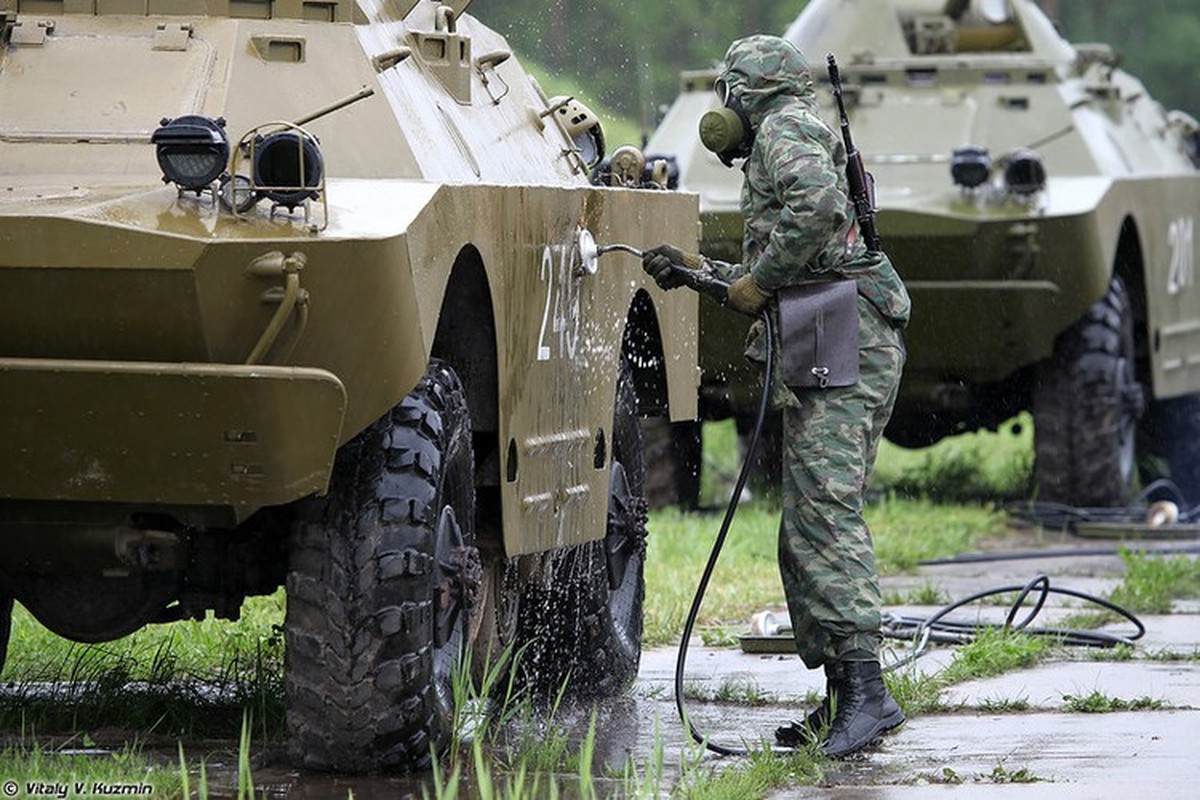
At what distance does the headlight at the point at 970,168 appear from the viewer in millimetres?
12070

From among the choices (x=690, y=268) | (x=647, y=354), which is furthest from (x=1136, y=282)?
(x=690, y=268)

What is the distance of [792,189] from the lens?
655 centimetres

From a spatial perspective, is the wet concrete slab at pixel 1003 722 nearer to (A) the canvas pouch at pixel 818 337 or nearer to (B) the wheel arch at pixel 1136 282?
(A) the canvas pouch at pixel 818 337

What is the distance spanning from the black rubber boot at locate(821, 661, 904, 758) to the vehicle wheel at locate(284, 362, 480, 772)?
1081mm

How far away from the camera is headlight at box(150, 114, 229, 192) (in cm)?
551

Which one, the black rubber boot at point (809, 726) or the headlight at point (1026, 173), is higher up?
the headlight at point (1026, 173)

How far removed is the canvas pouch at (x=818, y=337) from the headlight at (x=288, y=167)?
1.51m

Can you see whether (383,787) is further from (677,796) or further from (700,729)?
(700,729)

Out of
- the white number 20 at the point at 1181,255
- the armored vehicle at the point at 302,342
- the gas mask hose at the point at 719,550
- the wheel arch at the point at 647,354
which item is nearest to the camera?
the armored vehicle at the point at 302,342

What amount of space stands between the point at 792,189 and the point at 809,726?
1286 millimetres

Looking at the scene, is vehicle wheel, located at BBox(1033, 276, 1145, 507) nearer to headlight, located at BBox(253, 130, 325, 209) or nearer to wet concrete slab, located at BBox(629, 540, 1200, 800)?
wet concrete slab, located at BBox(629, 540, 1200, 800)

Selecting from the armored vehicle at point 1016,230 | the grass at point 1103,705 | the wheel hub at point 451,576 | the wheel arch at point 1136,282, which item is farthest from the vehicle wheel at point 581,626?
the wheel arch at point 1136,282

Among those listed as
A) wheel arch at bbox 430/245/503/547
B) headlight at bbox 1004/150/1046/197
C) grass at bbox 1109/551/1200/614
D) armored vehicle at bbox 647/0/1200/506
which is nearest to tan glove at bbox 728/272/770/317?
wheel arch at bbox 430/245/503/547

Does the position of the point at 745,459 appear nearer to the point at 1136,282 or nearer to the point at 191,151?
the point at 191,151
